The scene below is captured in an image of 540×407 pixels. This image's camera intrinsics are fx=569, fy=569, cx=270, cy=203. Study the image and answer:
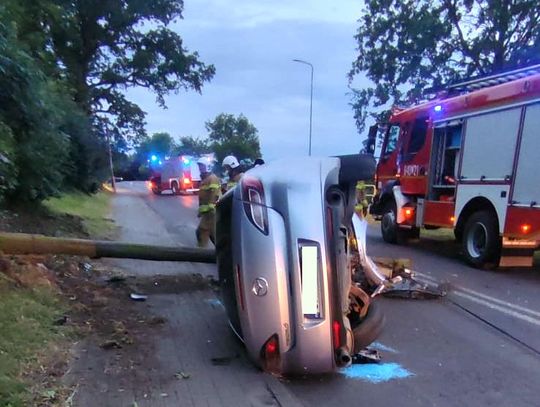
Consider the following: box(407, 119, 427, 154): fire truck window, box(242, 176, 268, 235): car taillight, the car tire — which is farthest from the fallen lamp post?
box(407, 119, 427, 154): fire truck window

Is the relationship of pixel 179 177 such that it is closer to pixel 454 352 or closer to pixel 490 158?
pixel 490 158

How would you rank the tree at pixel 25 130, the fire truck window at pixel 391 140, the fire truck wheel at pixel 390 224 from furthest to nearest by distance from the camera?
the fire truck window at pixel 391 140 → the fire truck wheel at pixel 390 224 → the tree at pixel 25 130

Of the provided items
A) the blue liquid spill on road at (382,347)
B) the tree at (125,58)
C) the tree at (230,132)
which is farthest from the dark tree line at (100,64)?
the tree at (230,132)

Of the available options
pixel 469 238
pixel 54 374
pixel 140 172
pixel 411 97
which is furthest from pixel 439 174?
pixel 140 172

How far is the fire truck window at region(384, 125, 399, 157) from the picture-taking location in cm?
1315

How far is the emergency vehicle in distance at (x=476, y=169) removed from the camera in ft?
29.1

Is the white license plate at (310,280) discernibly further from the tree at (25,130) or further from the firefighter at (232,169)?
the tree at (25,130)

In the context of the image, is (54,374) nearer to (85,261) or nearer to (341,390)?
(341,390)

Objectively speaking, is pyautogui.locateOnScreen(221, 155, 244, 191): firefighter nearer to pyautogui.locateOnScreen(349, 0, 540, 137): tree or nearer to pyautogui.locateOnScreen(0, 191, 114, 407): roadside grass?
pyautogui.locateOnScreen(0, 191, 114, 407): roadside grass

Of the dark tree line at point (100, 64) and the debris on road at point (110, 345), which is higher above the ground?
the dark tree line at point (100, 64)

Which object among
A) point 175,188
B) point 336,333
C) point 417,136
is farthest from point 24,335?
point 175,188

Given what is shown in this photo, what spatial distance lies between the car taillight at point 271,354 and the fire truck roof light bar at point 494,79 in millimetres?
7649

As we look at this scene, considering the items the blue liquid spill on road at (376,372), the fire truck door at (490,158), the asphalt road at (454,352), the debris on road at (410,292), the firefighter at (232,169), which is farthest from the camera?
the fire truck door at (490,158)

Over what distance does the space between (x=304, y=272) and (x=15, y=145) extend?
757cm
